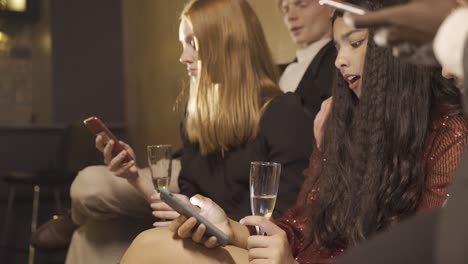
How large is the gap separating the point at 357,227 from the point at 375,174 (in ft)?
0.37

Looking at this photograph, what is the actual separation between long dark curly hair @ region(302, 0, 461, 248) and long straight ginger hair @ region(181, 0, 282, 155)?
2.26 feet

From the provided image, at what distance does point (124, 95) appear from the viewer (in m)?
5.90

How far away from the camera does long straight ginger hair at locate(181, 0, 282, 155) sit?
7.69 ft

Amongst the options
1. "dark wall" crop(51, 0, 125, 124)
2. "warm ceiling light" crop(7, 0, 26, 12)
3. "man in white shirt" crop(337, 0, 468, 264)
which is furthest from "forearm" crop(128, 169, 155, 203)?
"warm ceiling light" crop(7, 0, 26, 12)

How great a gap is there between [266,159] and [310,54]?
0.54 metres

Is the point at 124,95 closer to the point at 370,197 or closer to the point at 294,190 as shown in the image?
the point at 294,190

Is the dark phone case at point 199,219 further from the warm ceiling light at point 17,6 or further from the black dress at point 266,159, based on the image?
the warm ceiling light at point 17,6

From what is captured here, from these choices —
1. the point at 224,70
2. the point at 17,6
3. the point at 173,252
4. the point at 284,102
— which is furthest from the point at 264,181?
the point at 17,6

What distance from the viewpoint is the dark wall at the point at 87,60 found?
19.5ft

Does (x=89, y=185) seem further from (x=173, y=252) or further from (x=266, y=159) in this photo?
(x=173, y=252)

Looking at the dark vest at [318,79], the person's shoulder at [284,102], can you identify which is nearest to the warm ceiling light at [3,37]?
the dark vest at [318,79]

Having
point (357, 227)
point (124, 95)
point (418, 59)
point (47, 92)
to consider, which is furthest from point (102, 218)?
point (47, 92)

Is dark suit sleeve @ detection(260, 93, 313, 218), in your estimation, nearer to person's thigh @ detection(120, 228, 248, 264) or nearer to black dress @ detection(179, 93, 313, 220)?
black dress @ detection(179, 93, 313, 220)

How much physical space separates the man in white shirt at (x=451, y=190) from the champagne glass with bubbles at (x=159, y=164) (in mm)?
1195
